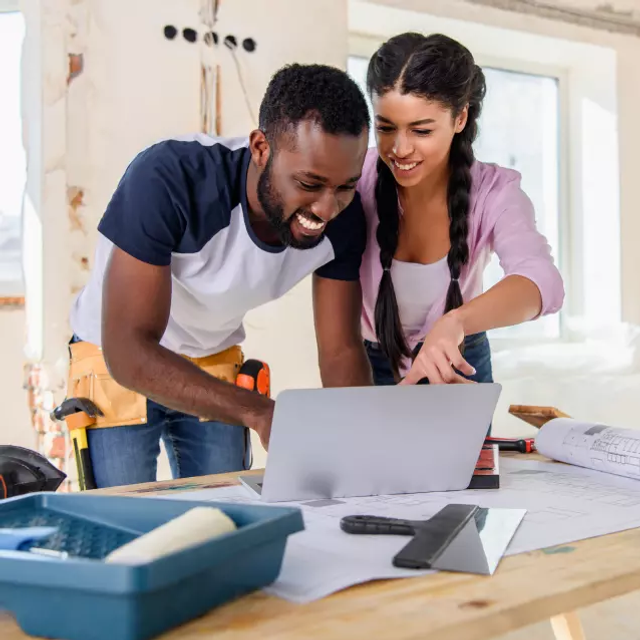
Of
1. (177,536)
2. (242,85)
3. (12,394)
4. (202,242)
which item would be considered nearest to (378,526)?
(177,536)

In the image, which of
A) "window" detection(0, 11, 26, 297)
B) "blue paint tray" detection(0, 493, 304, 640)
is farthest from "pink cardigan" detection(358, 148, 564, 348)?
"window" detection(0, 11, 26, 297)

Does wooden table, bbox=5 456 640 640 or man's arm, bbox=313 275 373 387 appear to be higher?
man's arm, bbox=313 275 373 387

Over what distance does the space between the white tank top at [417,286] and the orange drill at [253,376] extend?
0.32m

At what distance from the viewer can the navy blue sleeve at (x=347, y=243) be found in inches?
60.3

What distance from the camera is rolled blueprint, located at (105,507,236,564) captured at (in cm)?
55

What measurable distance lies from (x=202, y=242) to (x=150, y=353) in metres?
0.24

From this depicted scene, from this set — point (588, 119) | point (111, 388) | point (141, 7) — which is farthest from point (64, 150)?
point (588, 119)

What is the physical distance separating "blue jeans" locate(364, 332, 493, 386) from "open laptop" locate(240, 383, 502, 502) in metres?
0.67

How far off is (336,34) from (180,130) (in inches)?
26.2

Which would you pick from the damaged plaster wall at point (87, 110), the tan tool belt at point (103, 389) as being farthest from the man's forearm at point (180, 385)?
the damaged plaster wall at point (87, 110)

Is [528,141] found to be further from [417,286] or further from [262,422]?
[262,422]

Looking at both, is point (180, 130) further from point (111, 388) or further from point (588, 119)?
point (588, 119)

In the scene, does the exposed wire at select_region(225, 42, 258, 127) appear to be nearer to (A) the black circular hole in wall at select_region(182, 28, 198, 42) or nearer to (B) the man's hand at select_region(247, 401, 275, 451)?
(A) the black circular hole in wall at select_region(182, 28, 198, 42)

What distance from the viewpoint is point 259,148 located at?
4.57ft
